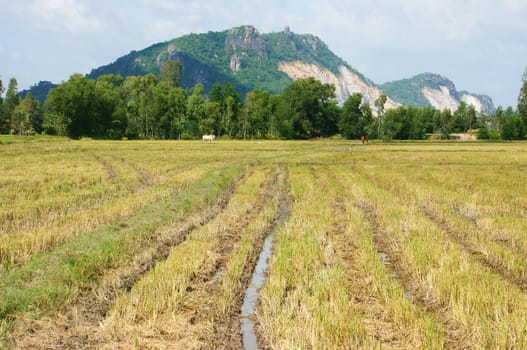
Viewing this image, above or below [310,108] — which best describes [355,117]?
below

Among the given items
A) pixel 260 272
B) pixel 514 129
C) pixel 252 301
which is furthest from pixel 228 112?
pixel 252 301

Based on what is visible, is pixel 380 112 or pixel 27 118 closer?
pixel 27 118

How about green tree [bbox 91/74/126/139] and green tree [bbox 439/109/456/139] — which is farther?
green tree [bbox 439/109/456/139]

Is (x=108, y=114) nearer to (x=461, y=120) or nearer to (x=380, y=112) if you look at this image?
(x=380, y=112)

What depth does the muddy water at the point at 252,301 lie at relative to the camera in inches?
241

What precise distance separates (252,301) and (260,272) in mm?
1616

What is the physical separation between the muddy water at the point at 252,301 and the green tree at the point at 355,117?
10548 cm

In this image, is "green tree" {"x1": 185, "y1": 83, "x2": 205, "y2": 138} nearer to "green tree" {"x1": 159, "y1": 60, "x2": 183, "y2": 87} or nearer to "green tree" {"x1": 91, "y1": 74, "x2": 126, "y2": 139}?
"green tree" {"x1": 91, "y1": 74, "x2": 126, "y2": 139}

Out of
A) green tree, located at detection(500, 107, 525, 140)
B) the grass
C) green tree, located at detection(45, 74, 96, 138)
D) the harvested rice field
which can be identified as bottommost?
the harvested rice field

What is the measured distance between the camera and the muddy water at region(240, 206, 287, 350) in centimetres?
612

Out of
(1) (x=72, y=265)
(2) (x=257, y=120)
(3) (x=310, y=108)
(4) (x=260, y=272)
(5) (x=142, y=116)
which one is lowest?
(4) (x=260, y=272)

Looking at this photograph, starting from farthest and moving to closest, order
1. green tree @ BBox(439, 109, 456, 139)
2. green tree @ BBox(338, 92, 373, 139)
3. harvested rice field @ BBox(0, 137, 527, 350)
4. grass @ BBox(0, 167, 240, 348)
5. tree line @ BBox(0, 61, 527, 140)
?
green tree @ BBox(439, 109, 456, 139)
green tree @ BBox(338, 92, 373, 139)
tree line @ BBox(0, 61, 527, 140)
grass @ BBox(0, 167, 240, 348)
harvested rice field @ BBox(0, 137, 527, 350)

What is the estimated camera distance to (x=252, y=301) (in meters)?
7.48

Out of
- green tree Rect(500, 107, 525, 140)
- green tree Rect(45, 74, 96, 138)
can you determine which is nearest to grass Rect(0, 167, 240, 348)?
green tree Rect(45, 74, 96, 138)
